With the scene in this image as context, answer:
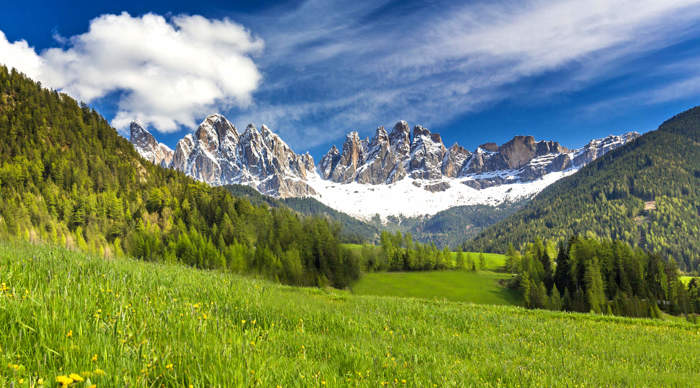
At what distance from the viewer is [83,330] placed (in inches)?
135

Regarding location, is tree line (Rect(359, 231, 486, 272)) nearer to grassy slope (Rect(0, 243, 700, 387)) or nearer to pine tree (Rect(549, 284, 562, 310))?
pine tree (Rect(549, 284, 562, 310))

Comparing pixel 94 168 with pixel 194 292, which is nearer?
pixel 194 292

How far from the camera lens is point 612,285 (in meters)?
80.6

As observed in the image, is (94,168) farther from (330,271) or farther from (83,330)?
(83,330)

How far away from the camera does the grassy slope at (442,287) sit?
9488 centimetres

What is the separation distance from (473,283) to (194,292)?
397 feet

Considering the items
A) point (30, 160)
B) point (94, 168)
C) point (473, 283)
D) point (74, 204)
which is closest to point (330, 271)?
point (473, 283)

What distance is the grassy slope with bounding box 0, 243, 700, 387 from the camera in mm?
3029

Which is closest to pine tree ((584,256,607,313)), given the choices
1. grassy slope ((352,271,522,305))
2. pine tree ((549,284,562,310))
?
pine tree ((549,284,562,310))

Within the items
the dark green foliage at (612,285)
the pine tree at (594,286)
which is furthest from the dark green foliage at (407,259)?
the pine tree at (594,286)

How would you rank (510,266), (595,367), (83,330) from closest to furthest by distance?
1. (83,330)
2. (595,367)
3. (510,266)

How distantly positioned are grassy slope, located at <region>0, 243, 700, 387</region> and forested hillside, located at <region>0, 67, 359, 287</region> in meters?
65.5

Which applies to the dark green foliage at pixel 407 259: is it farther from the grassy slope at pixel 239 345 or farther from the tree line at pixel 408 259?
the grassy slope at pixel 239 345

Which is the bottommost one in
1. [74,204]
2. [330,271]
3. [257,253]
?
[330,271]
